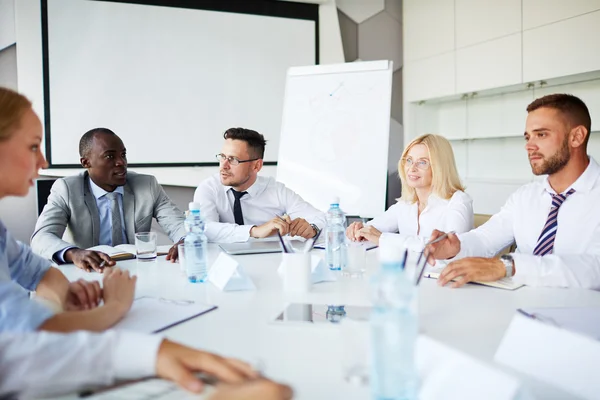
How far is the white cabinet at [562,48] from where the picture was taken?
3.78 m

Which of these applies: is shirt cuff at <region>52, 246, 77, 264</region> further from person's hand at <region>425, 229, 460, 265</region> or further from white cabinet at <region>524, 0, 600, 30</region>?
white cabinet at <region>524, 0, 600, 30</region>

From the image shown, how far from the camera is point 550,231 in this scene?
6.36ft

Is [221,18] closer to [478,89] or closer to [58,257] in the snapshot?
[478,89]

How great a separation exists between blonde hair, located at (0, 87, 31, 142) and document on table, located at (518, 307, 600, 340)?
126cm

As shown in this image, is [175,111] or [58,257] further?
[175,111]

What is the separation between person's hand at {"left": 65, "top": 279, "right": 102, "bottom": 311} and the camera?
1384 millimetres

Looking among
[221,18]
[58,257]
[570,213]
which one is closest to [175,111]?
[221,18]

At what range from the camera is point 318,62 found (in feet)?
16.7

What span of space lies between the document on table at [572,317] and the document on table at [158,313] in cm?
83

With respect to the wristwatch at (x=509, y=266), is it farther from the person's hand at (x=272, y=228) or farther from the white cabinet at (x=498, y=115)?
the white cabinet at (x=498, y=115)

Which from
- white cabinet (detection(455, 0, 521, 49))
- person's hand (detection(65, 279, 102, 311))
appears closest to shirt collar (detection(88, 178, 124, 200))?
person's hand (detection(65, 279, 102, 311))

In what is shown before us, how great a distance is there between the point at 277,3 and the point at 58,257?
3.71 m

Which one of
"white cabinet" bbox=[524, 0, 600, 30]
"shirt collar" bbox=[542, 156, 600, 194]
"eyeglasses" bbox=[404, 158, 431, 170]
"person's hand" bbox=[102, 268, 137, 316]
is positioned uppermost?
"white cabinet" bbox=[524, 0, 600, 30]

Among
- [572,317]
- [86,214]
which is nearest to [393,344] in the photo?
[572,317]
